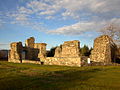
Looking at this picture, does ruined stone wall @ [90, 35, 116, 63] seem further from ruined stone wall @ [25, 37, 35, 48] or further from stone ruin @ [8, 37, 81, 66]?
ruined stone wall @ [25, 37, 35, 48]

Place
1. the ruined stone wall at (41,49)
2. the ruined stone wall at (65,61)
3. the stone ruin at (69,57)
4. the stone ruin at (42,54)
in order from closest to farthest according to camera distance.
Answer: the ruined stone wall at (65,61) → the stone ruin at (69,57) → the stone ruin at (42,54) → the ruined stone wall at (41,49)

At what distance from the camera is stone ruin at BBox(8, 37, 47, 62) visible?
115 feet

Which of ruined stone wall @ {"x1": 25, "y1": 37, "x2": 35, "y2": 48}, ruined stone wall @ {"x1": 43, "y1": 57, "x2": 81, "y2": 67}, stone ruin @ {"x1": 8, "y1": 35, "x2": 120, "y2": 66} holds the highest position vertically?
ruined stone wall @ {"x1": 25, "y1": 37, "x2": 35, "y2": 48}

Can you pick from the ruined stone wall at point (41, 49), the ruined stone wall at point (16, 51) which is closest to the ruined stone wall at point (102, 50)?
the ruined stone wall at point (41, 49)

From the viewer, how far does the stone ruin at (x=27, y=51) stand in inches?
1374

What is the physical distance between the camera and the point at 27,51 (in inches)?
1506

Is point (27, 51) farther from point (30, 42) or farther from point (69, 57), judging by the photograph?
point (69, 57)

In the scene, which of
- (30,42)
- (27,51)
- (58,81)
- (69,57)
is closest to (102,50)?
(69,57)

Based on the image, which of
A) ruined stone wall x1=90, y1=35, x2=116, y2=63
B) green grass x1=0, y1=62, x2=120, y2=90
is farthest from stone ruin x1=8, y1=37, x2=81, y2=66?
green grass x1=0, y1=62, x2=120, y2=90

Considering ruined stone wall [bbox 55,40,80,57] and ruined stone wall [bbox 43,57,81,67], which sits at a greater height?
ruined stone wall [bbox 55,40,80,57]

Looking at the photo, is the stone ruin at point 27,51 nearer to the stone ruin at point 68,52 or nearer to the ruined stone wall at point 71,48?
the stone ruin at point 68,52

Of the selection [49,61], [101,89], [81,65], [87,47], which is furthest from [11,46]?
[101,89]

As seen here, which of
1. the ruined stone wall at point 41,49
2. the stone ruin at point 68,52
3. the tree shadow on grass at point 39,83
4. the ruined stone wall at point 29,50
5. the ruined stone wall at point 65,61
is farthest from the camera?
the ruined stone wall at point 29,50

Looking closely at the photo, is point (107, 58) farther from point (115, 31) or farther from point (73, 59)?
point (115, 31)
